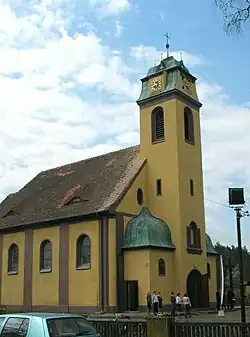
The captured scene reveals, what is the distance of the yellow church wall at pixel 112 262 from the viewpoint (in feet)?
113

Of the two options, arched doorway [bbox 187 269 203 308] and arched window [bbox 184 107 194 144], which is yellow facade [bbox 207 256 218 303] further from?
arched window [bbox 184 107 194 144]

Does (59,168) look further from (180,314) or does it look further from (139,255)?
(180,314)

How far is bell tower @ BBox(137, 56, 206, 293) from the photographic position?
37.5 m

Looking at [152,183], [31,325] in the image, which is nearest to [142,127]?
[152,183]

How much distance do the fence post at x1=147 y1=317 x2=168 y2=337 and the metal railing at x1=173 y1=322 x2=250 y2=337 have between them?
224mm

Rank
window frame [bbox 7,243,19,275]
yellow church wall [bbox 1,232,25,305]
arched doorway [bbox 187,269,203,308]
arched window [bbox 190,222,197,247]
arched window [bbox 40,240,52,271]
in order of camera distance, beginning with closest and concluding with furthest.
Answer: arched doorway [bbox 187,269,203,308], arched window [bbox 190,222,197,247], arched window [bbox 40,240,52,271], yellow church wall [bbox 1,232,25,305], window frame [bbox 7,243,19,275]

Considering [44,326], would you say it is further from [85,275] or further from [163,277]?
[85,275]

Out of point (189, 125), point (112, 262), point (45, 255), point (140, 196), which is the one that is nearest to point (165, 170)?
point (140, 196)

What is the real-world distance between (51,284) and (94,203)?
6938 millimetres

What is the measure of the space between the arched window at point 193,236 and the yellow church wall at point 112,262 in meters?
5.97

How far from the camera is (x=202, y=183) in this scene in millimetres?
40656

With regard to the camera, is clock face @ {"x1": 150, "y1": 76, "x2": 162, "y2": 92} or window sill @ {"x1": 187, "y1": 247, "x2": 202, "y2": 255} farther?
clock face @ {"x1": 150, "y1": 76, "x2": 162, "y2": 92}

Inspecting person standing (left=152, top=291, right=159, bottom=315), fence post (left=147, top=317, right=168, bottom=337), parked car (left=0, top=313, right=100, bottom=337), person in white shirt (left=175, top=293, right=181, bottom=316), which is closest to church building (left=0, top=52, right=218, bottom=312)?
person in white shirt (left=175, top=293, right=181, bottom=316)

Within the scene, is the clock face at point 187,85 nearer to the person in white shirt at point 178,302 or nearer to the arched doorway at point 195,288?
the arched doorway at point 195,288
